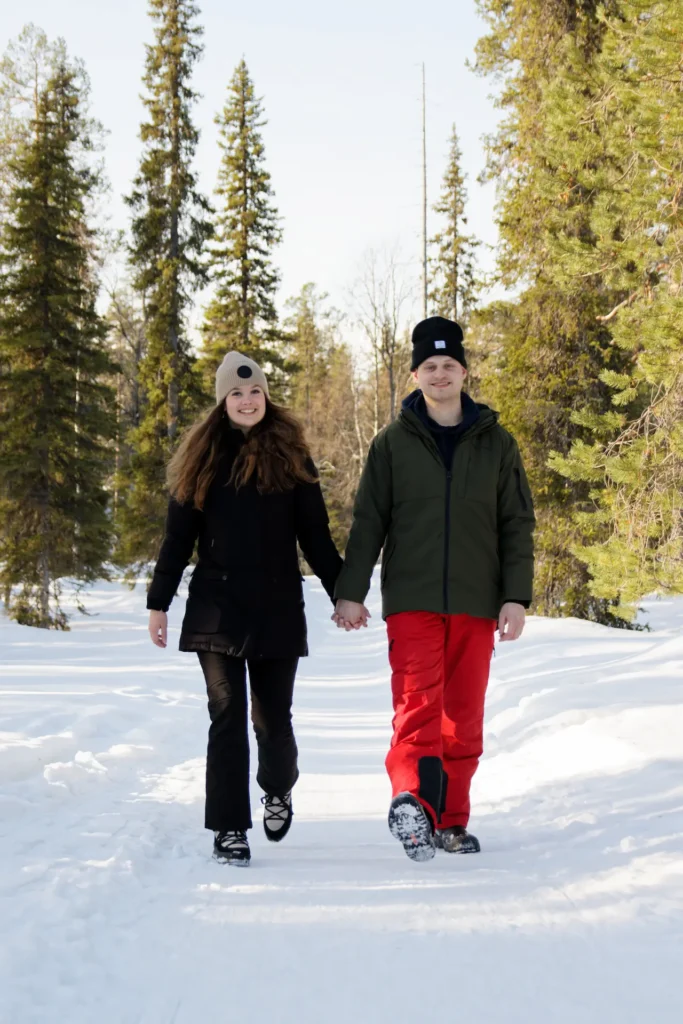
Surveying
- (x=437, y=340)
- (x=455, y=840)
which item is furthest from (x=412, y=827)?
(x=437, y=340)

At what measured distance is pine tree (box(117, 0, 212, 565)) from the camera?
23000 millimetres

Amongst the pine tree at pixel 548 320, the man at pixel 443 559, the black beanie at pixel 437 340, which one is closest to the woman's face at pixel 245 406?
the man at pixel 443 559

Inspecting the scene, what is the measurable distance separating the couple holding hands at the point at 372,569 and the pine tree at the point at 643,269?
4561 millimetres

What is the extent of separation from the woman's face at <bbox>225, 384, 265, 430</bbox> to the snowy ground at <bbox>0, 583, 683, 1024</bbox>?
6.73 ft

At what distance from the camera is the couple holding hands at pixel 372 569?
421 centimetres

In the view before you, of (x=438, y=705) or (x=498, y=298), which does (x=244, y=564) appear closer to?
(x=438, y=705)

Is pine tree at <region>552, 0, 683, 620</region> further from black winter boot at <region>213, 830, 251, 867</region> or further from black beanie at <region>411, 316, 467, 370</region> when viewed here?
black winter boot at <region>213, 830, 251, 867</region>

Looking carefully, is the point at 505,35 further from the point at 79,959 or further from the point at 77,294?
the point at 79,959

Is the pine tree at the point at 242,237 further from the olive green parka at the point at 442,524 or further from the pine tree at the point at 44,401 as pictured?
the olive green parka at the point at 442,524

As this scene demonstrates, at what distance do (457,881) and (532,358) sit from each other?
12051mm

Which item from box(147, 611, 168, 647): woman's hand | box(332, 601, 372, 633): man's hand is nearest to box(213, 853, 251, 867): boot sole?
box(147, 611, 168, 647): woman's hand

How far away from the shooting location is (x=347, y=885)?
374 centimetres

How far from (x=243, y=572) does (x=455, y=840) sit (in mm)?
1587

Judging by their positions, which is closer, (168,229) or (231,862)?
(231,862)
